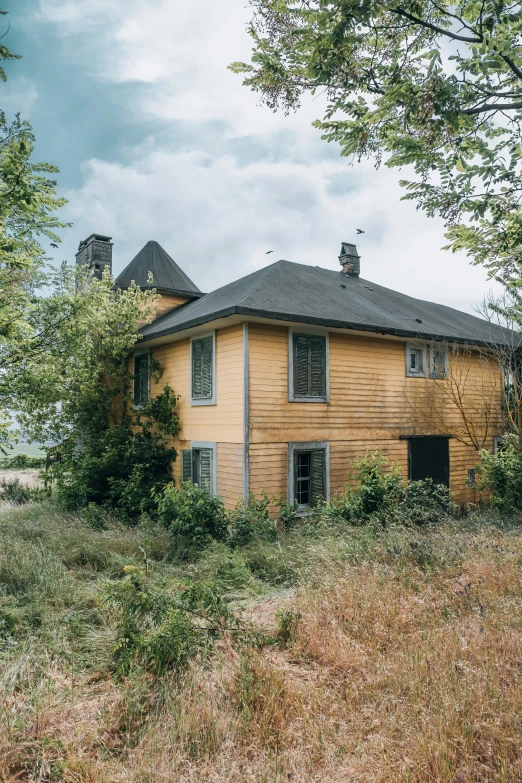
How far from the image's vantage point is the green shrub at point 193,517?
10188 millimetres

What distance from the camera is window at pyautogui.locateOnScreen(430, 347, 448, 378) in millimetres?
15508

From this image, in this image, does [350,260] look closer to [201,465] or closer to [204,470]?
[201,465]

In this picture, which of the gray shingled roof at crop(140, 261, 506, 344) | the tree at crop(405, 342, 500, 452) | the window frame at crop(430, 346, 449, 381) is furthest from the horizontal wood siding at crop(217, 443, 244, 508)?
the window frame at crop(430, 346, 449, 381)

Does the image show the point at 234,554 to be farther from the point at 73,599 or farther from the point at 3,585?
the point at 3,585

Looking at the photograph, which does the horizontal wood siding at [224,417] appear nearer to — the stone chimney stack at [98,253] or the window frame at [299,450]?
the window frame at [299,450]

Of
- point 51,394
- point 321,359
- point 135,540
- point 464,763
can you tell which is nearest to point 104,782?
point 464,763

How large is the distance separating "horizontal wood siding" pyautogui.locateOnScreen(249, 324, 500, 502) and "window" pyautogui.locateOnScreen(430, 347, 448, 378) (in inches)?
14.5

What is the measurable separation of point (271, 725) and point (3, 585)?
5409 mm

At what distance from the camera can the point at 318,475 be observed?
42.2ft

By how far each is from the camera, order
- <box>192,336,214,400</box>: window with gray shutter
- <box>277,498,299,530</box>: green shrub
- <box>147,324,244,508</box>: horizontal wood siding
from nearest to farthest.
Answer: <box>277,498,299,530</box>: green shrub < <box>147,324,244,508</box>: horizontal wood siding < <box>192,336,214,400</box>: window with gray shutter

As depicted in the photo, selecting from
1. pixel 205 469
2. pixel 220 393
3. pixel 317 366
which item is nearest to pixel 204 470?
pixel 205 469

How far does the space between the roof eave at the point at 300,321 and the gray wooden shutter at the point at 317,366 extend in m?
0.66

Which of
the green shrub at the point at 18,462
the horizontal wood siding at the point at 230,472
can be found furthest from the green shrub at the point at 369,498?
the green shrub at the point at 18,462

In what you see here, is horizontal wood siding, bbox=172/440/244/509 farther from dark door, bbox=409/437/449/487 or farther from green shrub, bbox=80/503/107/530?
dark door, bbox=409/437/449/487
